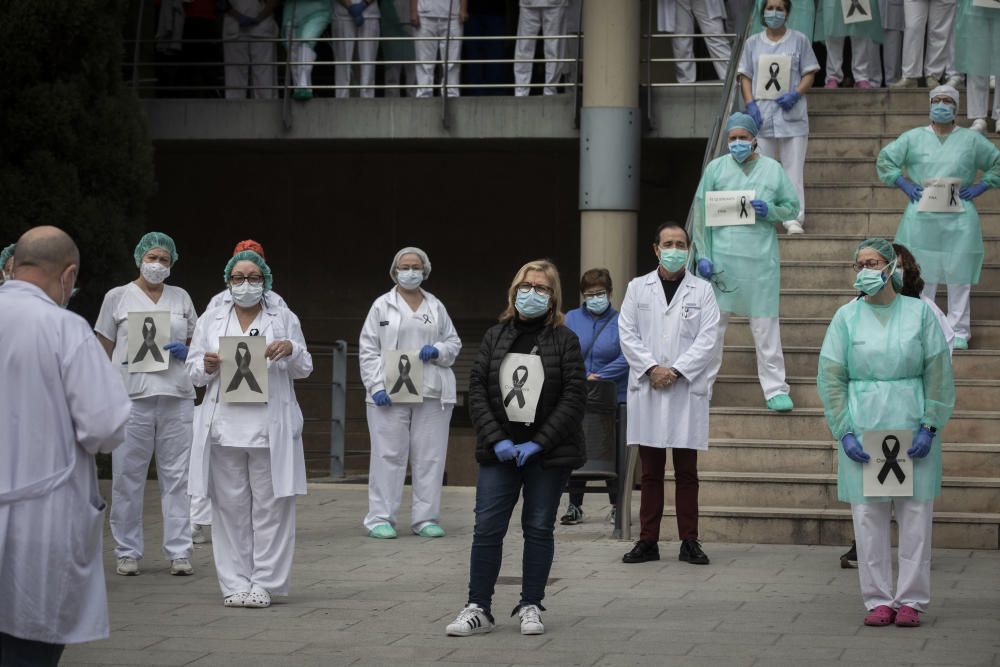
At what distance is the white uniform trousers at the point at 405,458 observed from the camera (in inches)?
476

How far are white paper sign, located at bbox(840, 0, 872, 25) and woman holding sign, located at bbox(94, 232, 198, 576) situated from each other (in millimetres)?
8211

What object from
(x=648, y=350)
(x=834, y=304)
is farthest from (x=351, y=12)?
(x=648, y=350)

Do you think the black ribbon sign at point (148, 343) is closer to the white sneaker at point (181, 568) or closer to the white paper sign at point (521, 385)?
the white sneaker at point (181, 568)

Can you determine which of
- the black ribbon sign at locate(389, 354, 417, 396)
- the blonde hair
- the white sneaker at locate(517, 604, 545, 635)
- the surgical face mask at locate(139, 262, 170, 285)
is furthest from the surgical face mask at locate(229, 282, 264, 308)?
the black ribbon sign at locate(389, 354, 417, 396)

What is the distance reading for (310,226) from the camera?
23016 millimetres

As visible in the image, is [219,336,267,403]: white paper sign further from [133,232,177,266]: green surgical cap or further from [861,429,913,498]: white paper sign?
[861,429,913,498]: white paper sign

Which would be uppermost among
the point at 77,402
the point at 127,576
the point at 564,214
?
the point at 564,214

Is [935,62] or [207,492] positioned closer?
[207,492]

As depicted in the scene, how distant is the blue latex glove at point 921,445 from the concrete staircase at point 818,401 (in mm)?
3051

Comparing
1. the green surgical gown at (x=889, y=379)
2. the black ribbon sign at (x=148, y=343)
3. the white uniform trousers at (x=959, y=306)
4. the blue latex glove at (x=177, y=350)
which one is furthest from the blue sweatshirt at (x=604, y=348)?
the green surgical gown at (x=889, y=379)

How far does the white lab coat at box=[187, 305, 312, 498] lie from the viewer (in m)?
9.20

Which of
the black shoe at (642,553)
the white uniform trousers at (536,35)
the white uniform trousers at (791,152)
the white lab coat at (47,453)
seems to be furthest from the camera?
the white uniform trousers at (536,35)

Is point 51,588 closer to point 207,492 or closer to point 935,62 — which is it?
point 207,492

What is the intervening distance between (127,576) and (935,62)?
970 centimetres
